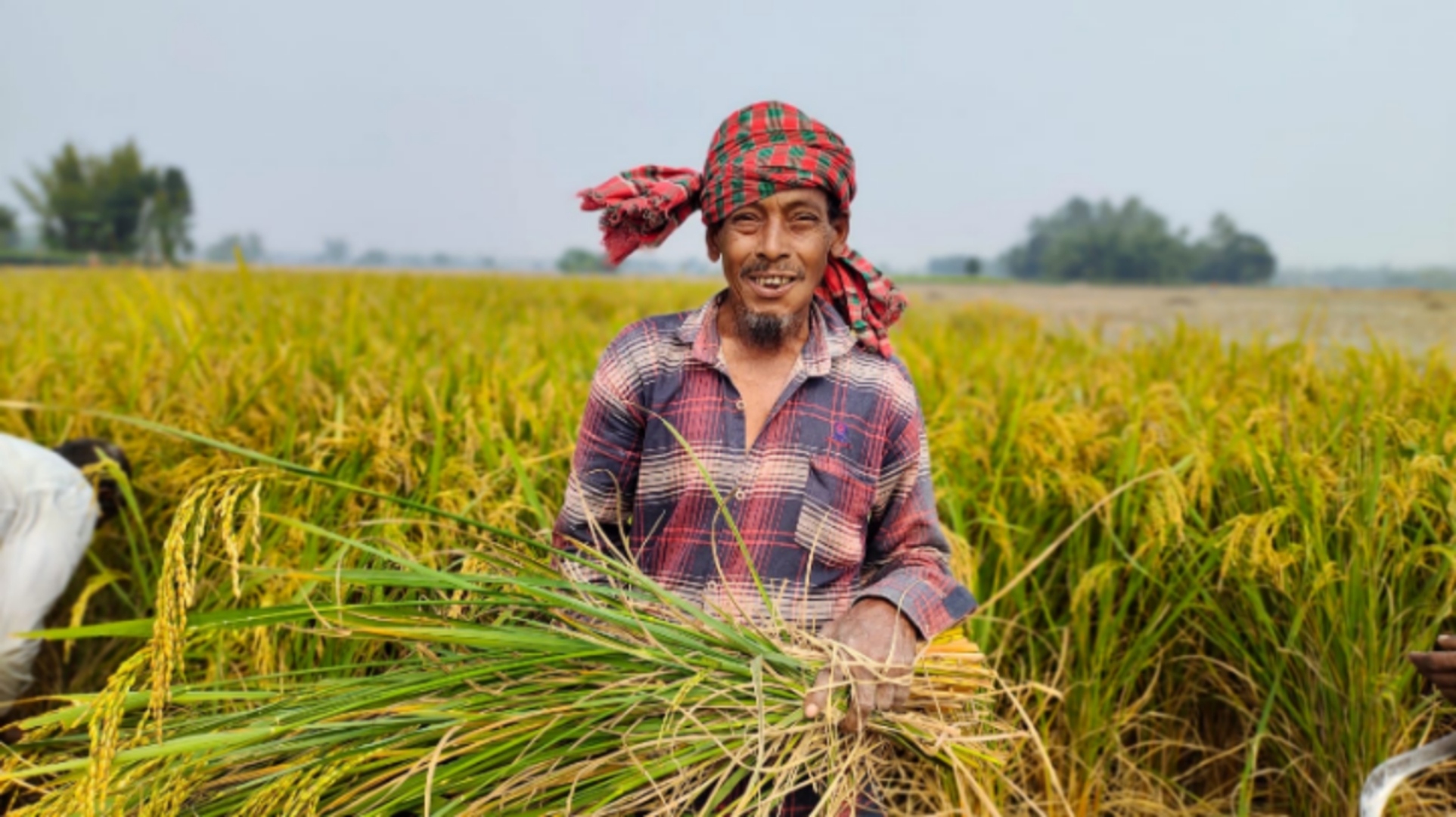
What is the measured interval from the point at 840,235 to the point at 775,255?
0.19m

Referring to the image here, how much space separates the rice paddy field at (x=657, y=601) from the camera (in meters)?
1.23

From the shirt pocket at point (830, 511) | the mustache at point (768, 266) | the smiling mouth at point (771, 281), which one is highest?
the mustache at point (768, 266)

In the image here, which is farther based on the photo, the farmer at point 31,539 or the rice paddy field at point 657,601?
the farmer at point 31,539

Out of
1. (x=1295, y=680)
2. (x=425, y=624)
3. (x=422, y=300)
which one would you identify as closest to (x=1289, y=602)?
(x=1295, y=680)

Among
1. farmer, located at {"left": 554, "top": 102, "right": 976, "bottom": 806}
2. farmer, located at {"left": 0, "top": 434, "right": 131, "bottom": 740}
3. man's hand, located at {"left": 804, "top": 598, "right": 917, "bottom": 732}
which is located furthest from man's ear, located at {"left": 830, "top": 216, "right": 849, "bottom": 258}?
farmer, located at {"left": 0, "top": 434, "right": 131, "bottom": 740}

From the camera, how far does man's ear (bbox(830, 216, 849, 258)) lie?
1481 millimetres

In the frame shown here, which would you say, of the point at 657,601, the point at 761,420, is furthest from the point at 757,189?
the point at 657,601

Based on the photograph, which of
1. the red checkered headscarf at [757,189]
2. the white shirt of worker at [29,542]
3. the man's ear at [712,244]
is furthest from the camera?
the white shirt of worker at [29,542]

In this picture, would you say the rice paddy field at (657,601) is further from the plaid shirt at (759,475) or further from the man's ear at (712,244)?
the man's ear at (712,244)

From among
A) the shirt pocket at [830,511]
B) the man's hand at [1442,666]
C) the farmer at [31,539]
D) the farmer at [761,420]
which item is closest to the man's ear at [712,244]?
the farmer at [761,420]

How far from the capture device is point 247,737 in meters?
1.16

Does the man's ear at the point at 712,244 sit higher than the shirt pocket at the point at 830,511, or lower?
higher

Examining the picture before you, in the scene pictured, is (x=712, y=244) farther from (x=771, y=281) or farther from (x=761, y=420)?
(x=761, y=420)

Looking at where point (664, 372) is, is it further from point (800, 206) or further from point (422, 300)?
point (422, 300)
